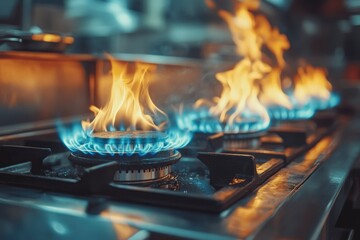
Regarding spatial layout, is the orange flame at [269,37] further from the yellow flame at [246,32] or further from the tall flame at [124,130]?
the tall flame at [124,130]

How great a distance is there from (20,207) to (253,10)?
2.03 meters

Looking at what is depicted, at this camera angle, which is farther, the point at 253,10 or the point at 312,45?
the point at 312,45

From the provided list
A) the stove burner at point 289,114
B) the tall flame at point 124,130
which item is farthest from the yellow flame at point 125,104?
the stove burner at point 289,114

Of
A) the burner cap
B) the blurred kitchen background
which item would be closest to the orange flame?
the blurred kitchen background

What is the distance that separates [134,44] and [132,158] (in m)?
1.58

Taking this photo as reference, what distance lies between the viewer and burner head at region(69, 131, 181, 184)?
86 cm

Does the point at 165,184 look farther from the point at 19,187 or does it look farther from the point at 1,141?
the point at 1,141

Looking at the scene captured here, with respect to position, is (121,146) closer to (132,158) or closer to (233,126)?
(132,158)

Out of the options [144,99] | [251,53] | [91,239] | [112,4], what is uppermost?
[112,4]

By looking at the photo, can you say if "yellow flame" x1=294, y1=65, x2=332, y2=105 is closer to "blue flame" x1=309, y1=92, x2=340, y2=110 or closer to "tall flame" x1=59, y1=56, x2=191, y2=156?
"blue flame" x1=309, y1=92, x2=340, y2=110

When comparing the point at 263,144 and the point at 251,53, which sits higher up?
the point at 251,53

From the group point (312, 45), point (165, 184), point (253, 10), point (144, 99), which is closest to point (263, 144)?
point (144, 99)

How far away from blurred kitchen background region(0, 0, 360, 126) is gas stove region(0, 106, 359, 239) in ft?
0.68

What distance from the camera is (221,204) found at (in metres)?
0.70
